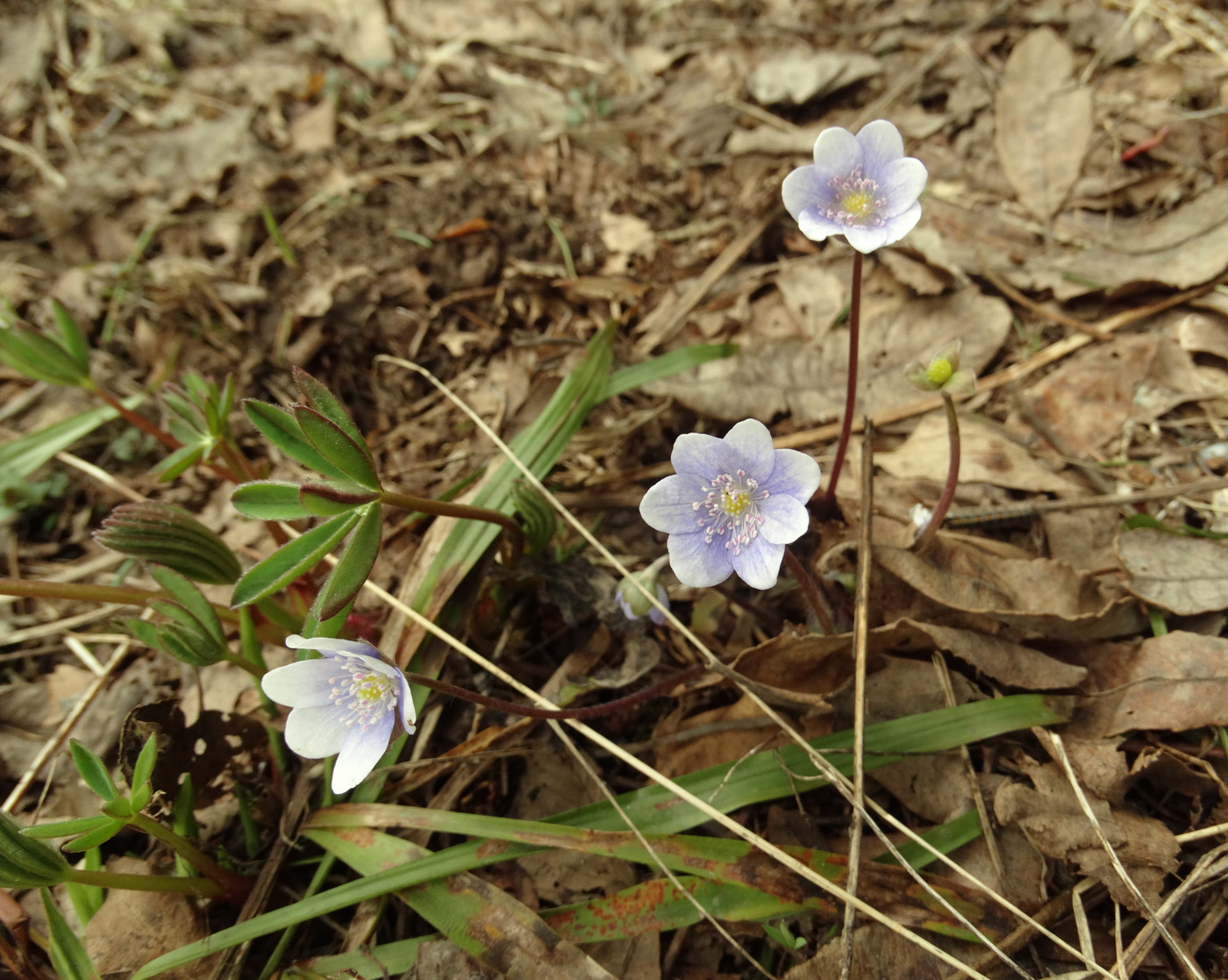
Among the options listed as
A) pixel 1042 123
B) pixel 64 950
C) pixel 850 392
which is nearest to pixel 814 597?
pixel 850 392

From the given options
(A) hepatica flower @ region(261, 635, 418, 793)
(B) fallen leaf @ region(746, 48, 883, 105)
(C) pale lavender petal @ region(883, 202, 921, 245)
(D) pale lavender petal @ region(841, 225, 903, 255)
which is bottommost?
(A) hepatica flower @ region(261, 635, 418, 793)

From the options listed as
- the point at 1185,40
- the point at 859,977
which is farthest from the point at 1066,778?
the point at 1185,40

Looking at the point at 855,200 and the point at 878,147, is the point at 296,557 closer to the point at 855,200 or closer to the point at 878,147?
the point at 855,200

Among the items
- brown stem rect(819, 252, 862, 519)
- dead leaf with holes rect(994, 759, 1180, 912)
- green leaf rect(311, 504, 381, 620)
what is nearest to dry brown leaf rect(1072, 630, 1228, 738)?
dead leaf with holes rect(994, 759, 1180, 912)

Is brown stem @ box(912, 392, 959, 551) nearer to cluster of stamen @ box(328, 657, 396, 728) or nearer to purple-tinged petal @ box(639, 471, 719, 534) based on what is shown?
purple-tinged petal @ box(639, 471, 719, 534)

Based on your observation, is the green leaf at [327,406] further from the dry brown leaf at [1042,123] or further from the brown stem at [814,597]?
the dry brown leaf at [1042,123]

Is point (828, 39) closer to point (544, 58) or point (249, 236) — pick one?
point (544, 58)
